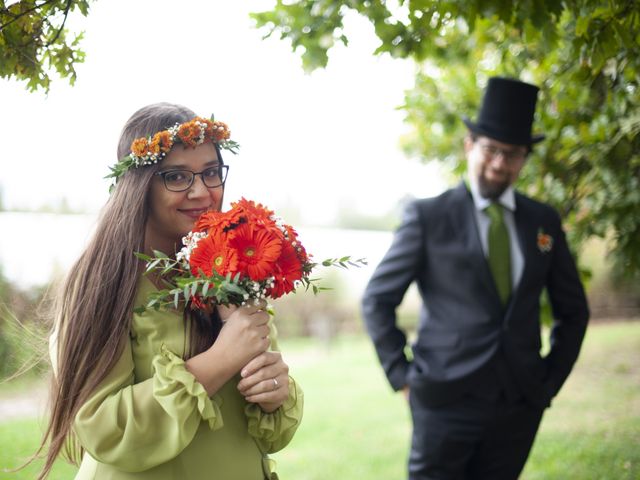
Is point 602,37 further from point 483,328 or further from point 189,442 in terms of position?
point 189,442

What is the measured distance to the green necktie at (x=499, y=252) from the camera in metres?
3.54

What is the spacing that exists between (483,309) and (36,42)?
242cm

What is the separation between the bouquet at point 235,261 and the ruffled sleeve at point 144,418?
241 mm

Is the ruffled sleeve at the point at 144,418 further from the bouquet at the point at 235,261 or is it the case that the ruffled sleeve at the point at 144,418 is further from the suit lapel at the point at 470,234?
the suit lapel at the point at 470,234

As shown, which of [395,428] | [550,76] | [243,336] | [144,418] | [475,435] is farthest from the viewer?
[395,428]

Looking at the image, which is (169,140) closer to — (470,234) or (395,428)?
(470,234)

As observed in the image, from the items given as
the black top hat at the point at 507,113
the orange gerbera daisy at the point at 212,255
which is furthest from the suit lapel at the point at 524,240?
the orange gerbera daisy at the point at 212,255

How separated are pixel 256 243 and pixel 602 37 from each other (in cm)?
183

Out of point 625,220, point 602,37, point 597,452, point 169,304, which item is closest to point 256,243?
point 169,304

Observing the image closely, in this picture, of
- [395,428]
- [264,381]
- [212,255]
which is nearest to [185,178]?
[212,255]

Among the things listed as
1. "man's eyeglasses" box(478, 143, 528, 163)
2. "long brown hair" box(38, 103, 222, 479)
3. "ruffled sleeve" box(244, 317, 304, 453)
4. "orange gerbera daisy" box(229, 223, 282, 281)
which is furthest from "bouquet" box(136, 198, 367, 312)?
"man's eyeglasses" box(478, 143, 528, 163)

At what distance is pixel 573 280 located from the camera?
12.3ft

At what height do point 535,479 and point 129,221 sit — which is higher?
point 129,221

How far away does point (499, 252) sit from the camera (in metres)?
3.58
